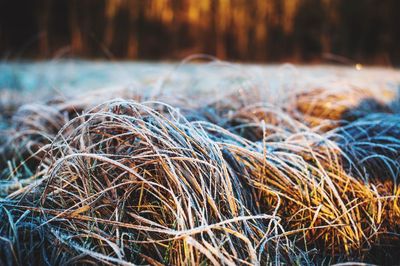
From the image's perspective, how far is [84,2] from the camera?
182 inches

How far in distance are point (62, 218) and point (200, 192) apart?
30cm

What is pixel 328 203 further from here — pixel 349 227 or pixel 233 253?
pixel 233 253

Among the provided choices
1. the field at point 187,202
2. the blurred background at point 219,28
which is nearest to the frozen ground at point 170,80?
the field at point 187,202

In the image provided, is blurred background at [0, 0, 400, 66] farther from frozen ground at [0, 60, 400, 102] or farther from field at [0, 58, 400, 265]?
field at [0, 58, 400, 265]

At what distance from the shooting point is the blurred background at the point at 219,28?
457 cm

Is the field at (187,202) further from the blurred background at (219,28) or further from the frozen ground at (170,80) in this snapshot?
the blurred background at (219,28)

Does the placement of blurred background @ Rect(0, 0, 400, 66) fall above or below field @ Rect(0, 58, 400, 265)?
above

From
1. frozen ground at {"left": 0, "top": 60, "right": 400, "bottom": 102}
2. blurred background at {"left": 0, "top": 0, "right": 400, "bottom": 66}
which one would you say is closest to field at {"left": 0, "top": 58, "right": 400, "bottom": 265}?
frozen ground at {"left": 0, "top": 60, "right": 400, "bottom": 102}

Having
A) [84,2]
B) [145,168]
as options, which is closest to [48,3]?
[84,2]

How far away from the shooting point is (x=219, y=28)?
4754 mm

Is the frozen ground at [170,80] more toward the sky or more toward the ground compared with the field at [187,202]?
more toward the sky

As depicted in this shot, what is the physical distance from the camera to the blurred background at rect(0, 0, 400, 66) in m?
4.57

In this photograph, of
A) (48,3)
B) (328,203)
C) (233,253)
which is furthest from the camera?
(48,3)

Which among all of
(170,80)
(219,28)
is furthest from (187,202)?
(219,28)
